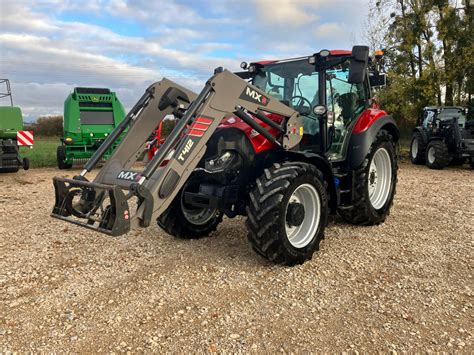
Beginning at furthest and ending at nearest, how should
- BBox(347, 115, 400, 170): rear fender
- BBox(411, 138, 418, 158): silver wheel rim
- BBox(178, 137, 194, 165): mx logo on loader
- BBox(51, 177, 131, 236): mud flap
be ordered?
BBox(411, 138, 418, 158): silver wheel rim → BBox(347, 115, 400, 170): rear fender → BBox(178, 137, 194, 165): mx logo on loader → BBox(51, 177, 131, 236): mud flap

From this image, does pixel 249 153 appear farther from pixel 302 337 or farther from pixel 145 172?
pixel 302 337

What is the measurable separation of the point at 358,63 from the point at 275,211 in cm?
203

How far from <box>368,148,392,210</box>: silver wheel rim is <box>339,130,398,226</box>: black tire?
4 cm

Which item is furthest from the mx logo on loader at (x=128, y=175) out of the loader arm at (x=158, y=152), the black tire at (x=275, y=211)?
the black tire at (x=275, y=211)

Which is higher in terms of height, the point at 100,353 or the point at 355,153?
the point at 355,153

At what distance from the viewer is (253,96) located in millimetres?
4188

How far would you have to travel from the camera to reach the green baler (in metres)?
13.5

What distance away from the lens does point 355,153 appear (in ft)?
17.1

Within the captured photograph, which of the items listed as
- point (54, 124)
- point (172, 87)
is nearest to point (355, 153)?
point (172, 87)

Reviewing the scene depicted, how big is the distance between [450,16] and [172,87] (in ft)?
50.5

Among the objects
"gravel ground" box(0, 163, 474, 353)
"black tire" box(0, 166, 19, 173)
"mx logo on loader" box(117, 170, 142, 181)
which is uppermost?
"mx logo on loader" box(117, 170, 142, 181)

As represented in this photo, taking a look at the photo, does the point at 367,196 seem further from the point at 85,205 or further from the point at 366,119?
the point at 85,205

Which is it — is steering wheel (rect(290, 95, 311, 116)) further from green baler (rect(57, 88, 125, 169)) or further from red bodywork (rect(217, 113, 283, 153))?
green baler (rect(57, 88, 125, 169))

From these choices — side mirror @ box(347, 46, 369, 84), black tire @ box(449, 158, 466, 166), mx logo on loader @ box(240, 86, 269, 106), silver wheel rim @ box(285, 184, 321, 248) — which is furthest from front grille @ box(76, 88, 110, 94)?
black tire @ box(449, 158, 466, 166)
